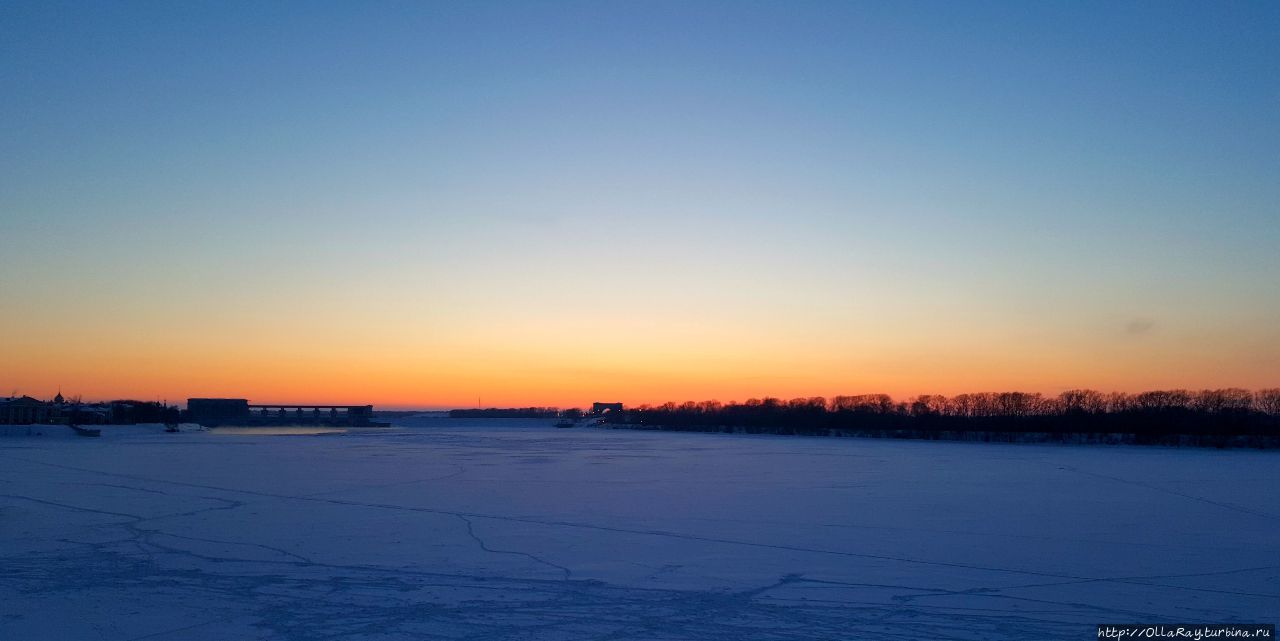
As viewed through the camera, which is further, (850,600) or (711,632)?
(850,600)

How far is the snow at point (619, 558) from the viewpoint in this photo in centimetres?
687

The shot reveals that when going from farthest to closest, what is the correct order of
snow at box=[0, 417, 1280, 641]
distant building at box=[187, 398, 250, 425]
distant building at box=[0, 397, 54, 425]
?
1. distant building at box=[187, 398, 250, 425]
2. distant building at box=[0, 397, 54, 425]
3. snow at box=[0, 417, 1280, 641]

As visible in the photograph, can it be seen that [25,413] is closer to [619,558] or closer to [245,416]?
[245,416]

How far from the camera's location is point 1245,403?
84.3 m

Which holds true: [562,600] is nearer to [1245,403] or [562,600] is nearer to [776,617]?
[776,617]

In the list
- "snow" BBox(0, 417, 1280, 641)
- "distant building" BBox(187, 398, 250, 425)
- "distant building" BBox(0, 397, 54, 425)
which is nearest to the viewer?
"snow" BBox(0, 417, 1280, 641)

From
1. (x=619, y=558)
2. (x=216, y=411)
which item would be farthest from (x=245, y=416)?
(x=619, y=558)

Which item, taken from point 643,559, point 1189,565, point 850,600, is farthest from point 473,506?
point 1189,565

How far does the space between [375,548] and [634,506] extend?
5.31 meters

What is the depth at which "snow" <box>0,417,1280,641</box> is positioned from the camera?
6871 millimetres

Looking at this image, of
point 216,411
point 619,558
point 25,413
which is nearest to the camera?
point 619,558


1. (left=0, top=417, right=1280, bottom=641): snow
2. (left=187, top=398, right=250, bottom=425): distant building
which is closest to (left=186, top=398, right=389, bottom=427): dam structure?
(left=187, top=398, right=250, bottom=425): distant building

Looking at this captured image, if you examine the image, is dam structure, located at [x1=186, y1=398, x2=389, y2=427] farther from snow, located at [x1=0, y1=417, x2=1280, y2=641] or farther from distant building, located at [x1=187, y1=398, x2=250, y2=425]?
snow, located at [x1=0, y1=417, x2=1280, y2=641]

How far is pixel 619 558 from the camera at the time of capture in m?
9.62
